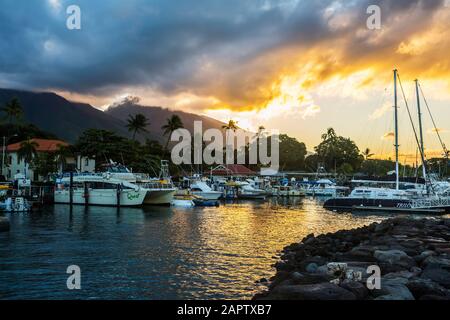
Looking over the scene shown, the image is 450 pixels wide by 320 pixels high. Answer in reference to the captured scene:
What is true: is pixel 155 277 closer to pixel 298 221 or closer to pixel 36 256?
pixel 36 256

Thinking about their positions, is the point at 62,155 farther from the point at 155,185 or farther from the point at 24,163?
the point at 155,185

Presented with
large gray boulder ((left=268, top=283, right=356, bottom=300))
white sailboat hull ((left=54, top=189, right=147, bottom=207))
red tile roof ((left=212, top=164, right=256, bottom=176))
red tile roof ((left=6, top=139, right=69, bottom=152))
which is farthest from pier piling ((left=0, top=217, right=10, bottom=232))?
red tile roof ((left=212, top=164, right=256, bottom=176))

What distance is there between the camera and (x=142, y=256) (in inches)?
949

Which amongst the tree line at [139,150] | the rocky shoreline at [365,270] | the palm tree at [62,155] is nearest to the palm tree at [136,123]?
the tree line at [139,150]

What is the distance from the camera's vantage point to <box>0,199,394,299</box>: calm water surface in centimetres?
1733

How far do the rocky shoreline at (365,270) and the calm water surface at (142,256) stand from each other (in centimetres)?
197

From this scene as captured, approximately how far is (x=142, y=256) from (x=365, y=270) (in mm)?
12625

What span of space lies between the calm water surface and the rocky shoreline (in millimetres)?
1969

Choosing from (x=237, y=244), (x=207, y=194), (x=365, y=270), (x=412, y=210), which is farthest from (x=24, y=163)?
(x=365, y=270)

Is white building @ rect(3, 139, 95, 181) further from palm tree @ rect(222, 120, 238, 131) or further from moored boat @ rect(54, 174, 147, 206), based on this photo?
palm tree @ rect(222, 120, 238, 131)

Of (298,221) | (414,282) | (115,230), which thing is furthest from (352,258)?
(298,221)

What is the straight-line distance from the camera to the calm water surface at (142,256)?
56.9 feet

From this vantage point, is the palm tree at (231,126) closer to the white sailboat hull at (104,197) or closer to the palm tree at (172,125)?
the palm tree at (172,125)
